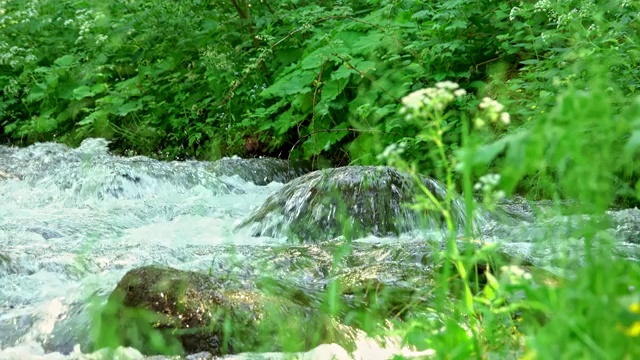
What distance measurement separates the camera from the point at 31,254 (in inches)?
153

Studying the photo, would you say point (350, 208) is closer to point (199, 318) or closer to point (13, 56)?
point (199, 318)

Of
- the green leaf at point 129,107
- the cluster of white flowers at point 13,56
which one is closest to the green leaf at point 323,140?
the green leaf at point 129,107

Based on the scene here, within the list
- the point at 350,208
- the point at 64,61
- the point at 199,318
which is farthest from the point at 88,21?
the point at 199,318

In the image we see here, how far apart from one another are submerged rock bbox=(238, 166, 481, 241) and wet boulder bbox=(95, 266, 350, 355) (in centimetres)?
172

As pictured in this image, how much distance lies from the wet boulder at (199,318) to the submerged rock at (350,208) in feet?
5.64

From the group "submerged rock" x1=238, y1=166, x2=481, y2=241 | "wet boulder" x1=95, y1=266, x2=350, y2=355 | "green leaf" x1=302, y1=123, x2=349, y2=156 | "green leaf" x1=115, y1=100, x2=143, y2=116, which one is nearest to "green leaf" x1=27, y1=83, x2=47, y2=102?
"green leaf" x1=115, y1=100, x2=143, y2=116

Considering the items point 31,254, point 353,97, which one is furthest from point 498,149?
point 353,97

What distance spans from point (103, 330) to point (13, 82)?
7783 millimetres

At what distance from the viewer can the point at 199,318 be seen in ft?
8.72

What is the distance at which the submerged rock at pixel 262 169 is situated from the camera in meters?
6.76

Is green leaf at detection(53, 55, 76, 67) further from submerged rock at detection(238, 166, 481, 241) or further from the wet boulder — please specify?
the wet boulder

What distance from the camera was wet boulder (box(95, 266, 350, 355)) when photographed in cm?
255

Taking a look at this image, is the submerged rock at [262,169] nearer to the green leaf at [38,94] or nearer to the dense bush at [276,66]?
the dense bush at [276,66]

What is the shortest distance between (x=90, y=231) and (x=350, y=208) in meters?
1.52
